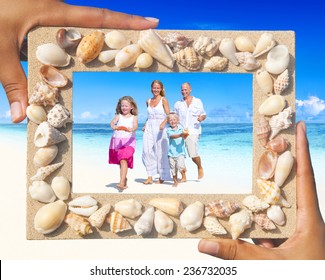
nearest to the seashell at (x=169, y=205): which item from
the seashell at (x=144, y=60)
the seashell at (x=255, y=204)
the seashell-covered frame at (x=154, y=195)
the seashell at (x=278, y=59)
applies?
the seashell-covered frame at (x=154, y=195)

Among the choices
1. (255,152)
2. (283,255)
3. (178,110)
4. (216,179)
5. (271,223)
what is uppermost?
(178,110)

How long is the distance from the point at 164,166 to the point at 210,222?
0.85 ft

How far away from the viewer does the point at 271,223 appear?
136 cm

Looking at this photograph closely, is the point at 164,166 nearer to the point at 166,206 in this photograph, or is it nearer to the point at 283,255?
the point at 166,206

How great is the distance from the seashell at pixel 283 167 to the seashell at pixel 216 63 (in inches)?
15.1

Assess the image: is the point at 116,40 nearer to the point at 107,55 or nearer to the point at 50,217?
the point at 107,55

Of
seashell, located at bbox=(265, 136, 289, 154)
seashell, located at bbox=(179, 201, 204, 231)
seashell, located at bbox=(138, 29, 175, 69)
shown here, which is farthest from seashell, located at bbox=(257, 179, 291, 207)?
seashell, located at bbox=(138, 29, 175, 69)

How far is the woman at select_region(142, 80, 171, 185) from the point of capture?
139cm

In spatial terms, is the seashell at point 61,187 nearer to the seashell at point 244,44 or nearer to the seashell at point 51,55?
the seashell at point 51,55

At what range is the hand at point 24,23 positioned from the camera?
137 centimetres

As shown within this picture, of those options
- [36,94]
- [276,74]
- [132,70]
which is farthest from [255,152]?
[36,94]

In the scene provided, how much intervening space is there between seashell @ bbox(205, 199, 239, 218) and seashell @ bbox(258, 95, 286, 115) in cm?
35

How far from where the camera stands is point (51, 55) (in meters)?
1.30

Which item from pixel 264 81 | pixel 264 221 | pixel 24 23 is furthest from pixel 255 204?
pixel 24 23
